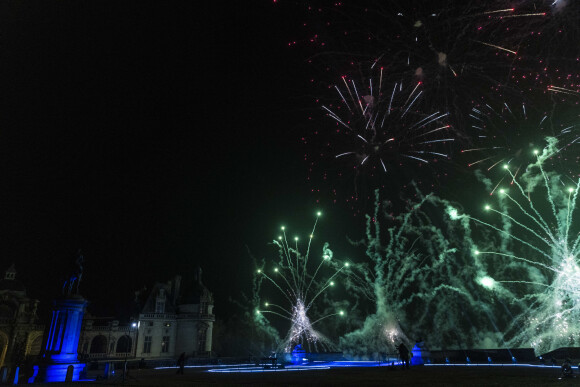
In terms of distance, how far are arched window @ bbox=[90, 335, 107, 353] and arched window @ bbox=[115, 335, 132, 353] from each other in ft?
5.92

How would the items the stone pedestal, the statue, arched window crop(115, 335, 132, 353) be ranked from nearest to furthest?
the stone pedestal
the statue
arched window crop(115, 335, 132, 353)

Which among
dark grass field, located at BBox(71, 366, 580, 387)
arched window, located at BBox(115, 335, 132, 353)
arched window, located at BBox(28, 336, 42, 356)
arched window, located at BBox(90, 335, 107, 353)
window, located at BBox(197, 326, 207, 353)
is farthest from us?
window, located at BBox(197, 326, 207, 353)

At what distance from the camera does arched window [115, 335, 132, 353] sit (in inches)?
2007

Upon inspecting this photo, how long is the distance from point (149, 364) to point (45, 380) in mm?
12921

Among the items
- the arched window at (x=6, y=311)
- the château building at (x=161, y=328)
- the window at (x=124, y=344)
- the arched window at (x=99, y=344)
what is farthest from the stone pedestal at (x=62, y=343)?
the arched window at (x=6, y=311)

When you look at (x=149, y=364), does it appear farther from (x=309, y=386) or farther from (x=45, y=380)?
(x=309, y=386)

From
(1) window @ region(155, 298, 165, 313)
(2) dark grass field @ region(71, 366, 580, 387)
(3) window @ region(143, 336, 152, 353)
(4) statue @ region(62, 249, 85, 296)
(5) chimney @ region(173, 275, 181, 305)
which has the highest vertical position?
(5) chimney @ region(173, 275, 181, 305)

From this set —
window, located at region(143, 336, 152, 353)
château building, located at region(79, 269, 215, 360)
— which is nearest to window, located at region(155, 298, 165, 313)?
château building, located at region(79, 269, 215, 360)

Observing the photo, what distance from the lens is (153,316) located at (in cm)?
5472

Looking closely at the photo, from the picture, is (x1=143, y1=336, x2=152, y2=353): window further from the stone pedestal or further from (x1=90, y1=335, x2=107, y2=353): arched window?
the stone pedestal

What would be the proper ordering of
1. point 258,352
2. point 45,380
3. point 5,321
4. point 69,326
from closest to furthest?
point 45,380 < point 69,326 < point 5,321 < point 258,352

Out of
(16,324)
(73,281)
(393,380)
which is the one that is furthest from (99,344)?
(393,380)

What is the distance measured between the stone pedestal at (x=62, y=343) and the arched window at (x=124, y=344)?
31.2 meters

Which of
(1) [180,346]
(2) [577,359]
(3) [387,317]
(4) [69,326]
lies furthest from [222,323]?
(2) [577,359]
